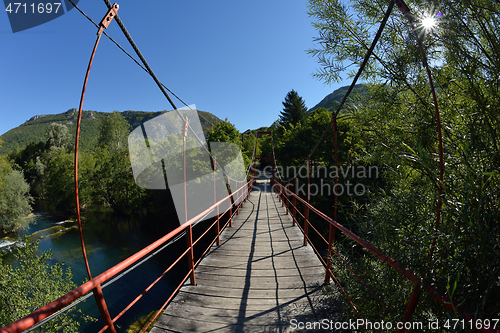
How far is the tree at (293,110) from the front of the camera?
32.9 meters

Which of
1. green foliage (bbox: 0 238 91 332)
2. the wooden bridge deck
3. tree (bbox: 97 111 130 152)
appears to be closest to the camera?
the wooden bridge deck

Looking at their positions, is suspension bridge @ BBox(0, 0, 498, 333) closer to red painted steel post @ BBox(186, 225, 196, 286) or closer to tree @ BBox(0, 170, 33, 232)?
red painted steel post @ BBox(186, 225, 196, 286)

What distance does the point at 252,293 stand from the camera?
2.09 meters

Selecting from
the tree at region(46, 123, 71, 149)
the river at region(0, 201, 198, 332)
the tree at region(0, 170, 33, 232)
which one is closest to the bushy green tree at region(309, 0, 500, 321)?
the river at region(0, 201, 198, 332)

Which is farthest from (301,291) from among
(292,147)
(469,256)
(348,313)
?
(292,147)

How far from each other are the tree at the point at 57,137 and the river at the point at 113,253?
17.3 m

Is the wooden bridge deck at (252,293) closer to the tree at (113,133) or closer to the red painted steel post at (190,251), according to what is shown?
the red painted steel post at (190,251)

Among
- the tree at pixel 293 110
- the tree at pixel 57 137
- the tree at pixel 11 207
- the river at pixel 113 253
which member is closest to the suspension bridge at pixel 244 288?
the river at pixel 113 253

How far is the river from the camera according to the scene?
959 cm

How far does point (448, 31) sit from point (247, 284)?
2.37 metres

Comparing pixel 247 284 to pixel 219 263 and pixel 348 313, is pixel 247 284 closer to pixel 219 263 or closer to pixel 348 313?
pixel 219 263

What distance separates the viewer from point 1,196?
1703cm

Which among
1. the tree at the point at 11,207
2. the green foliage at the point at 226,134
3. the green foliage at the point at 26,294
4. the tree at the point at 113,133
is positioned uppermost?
the tree at the point at 113,133

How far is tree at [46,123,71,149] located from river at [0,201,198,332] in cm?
1728
